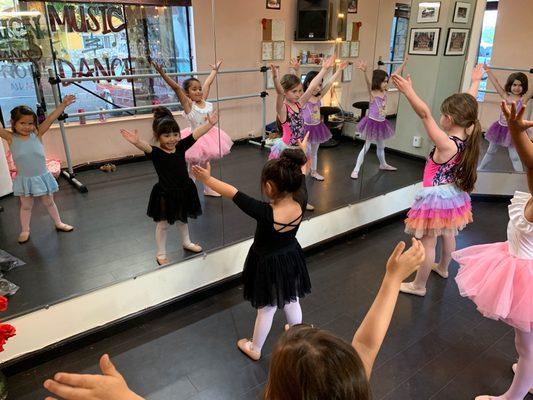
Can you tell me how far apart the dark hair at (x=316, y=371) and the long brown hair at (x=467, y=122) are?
80.4 inches

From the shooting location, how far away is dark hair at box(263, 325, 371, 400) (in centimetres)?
68

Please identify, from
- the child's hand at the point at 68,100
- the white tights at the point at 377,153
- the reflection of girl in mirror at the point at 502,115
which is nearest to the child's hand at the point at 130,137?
the child's hand at the point at 68,100

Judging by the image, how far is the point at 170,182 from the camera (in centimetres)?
258

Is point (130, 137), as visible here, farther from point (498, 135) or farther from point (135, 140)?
point (498, 135)

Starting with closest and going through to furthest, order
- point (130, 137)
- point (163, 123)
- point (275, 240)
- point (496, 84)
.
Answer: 1. point (275, 240)
2. point (130, 137)
3. point (163, 123)
4. point (496, 84)

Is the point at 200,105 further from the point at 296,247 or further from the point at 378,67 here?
the point at 378,67

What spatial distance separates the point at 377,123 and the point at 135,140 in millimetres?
2716

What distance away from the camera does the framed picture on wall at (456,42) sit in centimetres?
413

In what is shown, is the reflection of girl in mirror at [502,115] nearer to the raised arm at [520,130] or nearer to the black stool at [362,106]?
the black stool at [362,106]

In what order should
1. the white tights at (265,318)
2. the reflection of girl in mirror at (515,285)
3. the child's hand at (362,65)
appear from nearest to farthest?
the reflection of girl in mirror at (515,285) → the white tights at (265,318) → the child's hand at (362,65)

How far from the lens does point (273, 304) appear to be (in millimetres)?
2068

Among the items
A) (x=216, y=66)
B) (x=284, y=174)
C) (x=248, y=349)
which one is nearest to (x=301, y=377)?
(x=284, y=174)

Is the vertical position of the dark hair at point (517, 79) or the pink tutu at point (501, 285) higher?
the dark hair at point (517, 79)

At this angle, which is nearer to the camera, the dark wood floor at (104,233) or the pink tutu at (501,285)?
the pink tutu at (501,285)
